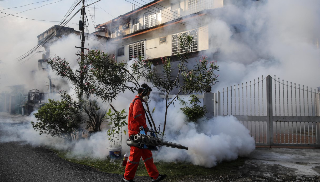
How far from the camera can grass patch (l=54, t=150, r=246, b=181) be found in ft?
15.6

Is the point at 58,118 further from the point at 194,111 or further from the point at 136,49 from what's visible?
the point at 136,49

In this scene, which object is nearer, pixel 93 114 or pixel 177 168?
pixel 177 168

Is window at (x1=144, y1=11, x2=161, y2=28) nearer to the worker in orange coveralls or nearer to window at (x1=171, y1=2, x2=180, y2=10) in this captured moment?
window at (x1=171, y1=2, x2=180, y2=10)

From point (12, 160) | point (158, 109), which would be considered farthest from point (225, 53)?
point (12, 160)

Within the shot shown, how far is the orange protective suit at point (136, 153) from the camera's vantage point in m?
4.00

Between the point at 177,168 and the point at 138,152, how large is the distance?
1.58 meters

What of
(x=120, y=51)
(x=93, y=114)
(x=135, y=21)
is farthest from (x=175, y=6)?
(x=93, y=114)

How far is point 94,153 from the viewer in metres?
6.70

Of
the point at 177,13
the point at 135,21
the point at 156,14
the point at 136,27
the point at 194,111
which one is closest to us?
the point at 194,111

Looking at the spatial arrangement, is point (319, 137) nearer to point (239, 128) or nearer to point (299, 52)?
point (239, 128)

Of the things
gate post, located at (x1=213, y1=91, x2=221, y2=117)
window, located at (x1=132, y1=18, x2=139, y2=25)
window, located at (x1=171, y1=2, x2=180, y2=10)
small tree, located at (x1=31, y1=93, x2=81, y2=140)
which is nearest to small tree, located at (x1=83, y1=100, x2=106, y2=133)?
small tree, located at (x1=31, y1=93, x2=81, y2=140)

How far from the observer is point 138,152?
13.2ft

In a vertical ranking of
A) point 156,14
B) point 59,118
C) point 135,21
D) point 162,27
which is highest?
point 135,21

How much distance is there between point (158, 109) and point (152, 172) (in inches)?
154
